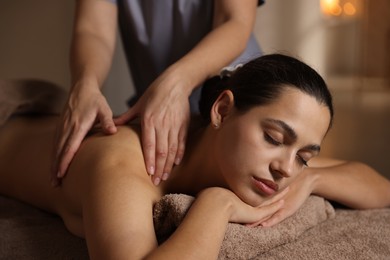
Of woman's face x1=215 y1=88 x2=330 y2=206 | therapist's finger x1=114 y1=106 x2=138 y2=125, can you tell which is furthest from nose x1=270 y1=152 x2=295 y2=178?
therapist's finger x1=114 y1=106 x2=138 y2=125

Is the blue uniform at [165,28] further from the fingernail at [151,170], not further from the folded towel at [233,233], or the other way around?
the folded towel at [233,233]

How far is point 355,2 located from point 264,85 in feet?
21.1

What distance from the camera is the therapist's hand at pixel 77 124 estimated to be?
1210 mm

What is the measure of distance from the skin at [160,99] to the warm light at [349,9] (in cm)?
606

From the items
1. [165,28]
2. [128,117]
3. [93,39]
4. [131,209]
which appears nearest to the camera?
[131,209]

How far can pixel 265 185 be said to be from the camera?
1.06 metres

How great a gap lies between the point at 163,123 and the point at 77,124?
21 cm

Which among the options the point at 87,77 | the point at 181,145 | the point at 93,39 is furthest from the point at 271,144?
the point at 93,39

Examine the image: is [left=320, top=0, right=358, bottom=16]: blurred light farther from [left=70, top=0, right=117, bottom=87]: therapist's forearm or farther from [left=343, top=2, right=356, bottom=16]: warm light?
[left=70, top=0, right=117, bottom=87]: therapist's forearm

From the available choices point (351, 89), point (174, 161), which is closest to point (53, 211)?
point (174, 161)

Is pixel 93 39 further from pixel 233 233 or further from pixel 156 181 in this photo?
pixel 233 233

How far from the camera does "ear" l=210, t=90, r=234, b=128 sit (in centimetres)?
116

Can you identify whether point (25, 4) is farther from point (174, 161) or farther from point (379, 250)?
point (379, 250)

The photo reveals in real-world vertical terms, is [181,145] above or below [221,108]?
below
